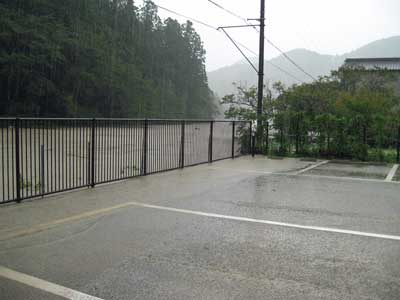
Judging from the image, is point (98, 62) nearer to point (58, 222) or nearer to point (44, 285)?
point (58, 222)

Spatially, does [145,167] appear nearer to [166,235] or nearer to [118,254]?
[166,235]

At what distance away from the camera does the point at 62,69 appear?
51.7 meters

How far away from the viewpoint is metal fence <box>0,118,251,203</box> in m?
7.68

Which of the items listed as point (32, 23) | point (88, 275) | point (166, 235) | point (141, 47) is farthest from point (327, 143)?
point (141, 47)

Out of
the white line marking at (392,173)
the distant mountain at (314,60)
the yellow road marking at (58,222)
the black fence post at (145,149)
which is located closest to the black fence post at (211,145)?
the black fence post at (145,149)

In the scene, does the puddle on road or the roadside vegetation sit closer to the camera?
the puddle on road

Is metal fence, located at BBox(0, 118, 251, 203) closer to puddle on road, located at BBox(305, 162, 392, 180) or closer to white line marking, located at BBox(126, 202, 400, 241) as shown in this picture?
white line marking, located at BBox(126, 202, 400, 241)

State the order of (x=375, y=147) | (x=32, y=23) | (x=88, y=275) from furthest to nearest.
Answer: (x=32, y=23) < (x=375, y=147) < (x=88, y=275)

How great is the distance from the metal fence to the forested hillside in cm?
3612

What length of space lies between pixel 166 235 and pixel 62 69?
50.6 m

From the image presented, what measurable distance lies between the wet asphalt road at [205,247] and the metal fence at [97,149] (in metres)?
0.77

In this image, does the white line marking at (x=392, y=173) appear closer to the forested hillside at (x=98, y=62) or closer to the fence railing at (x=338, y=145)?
the fence railing at (x=338, y=145)

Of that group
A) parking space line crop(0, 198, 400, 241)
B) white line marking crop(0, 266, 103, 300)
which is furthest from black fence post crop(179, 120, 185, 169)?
white line marking crop(0, 266, 103, 300)

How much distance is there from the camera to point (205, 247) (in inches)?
197
